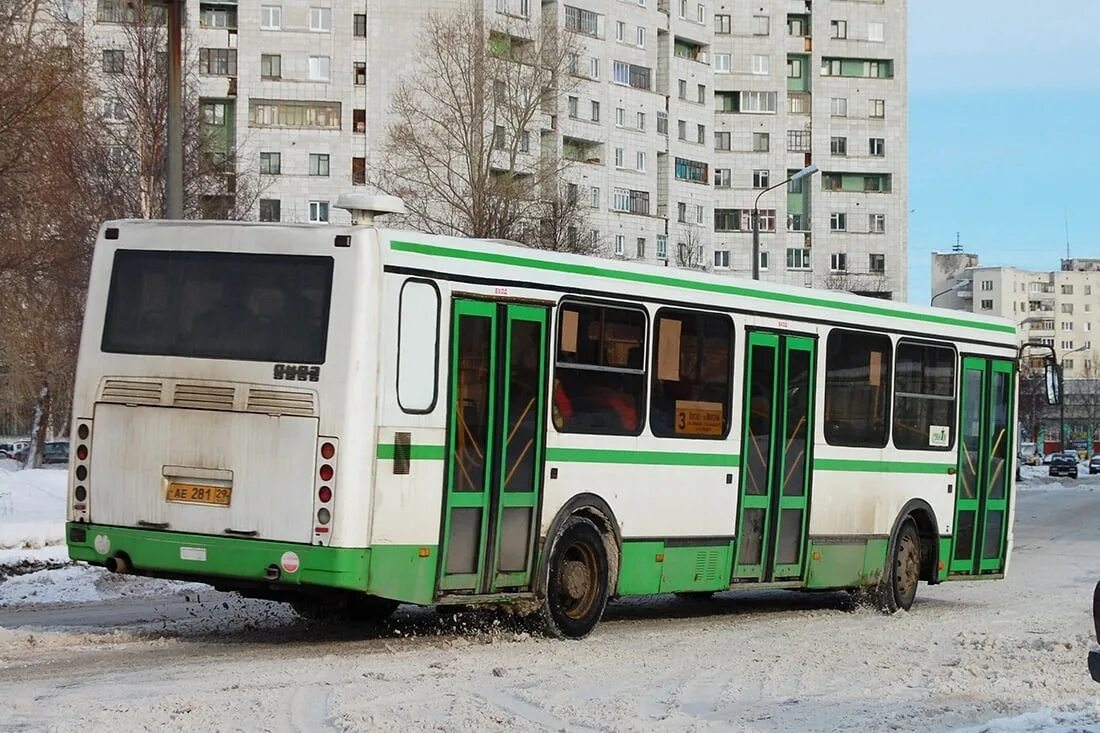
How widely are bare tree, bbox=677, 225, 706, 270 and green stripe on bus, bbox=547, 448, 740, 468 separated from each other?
7812 cm

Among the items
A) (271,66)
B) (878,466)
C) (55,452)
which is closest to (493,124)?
(55,452)

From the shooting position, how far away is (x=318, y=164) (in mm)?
83812

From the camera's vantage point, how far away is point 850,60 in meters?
110

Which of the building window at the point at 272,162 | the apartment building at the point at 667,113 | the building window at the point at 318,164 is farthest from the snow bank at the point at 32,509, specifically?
the building window at the point at 318,164

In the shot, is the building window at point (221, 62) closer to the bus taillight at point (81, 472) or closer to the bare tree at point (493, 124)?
the bare tree at point (493, 124)

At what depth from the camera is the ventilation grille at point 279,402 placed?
1224 centimetres

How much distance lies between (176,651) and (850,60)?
4006 inches

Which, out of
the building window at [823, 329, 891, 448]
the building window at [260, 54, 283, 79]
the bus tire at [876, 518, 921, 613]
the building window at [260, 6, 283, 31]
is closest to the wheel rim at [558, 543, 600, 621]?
the building window at [823, 329, 891, 448]

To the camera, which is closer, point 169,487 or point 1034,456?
point 169,487

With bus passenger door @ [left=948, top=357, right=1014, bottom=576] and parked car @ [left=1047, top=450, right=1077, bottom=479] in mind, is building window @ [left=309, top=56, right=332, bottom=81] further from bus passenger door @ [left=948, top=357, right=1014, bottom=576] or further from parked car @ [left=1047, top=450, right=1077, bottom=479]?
bus passenger door @ [left=948, top=357, right=1014, bottom=576]

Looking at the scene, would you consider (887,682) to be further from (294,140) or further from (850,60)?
(850,60)

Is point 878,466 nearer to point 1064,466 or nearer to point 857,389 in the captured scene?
point 857,389

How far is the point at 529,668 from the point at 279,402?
8.06 ft

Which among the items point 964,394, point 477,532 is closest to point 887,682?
point 477,532
